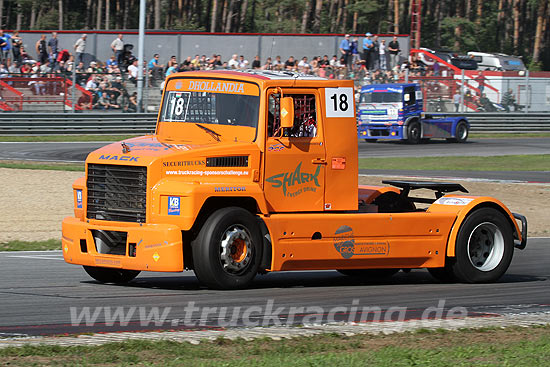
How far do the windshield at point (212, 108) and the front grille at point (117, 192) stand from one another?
1119 millimetres

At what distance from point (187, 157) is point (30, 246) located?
4.97 m

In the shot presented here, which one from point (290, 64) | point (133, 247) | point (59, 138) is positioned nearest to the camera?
point (133, 247)

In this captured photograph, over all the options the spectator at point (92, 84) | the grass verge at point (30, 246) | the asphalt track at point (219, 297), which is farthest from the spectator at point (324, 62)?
the asphalt track at point (219, 297)

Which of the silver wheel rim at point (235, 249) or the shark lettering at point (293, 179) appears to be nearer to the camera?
the silver wheel rim at point (235, 249)

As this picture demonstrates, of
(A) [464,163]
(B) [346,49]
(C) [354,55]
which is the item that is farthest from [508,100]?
(A) [464,163]

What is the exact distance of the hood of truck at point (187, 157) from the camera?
9367 millimetres

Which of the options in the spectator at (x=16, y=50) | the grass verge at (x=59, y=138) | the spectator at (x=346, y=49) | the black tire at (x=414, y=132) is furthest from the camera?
the spectator at (x=346, y=49)

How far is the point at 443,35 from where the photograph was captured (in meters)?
71.2

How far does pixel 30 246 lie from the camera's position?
44.3ft

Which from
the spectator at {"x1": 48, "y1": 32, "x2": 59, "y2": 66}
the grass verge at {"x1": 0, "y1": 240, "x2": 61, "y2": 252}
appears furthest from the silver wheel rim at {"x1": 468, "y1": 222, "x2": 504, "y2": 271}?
the spectator at {"x1": 48, "y1": 32, "x2": 59, "y2": 66}

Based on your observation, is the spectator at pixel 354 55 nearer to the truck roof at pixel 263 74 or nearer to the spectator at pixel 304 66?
the spectator at pixel 304 66

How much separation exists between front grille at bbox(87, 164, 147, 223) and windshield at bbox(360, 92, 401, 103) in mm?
25473

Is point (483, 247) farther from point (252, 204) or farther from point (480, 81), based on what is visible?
point (480, 81)

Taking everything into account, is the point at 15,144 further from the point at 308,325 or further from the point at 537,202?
the point at 308,325
